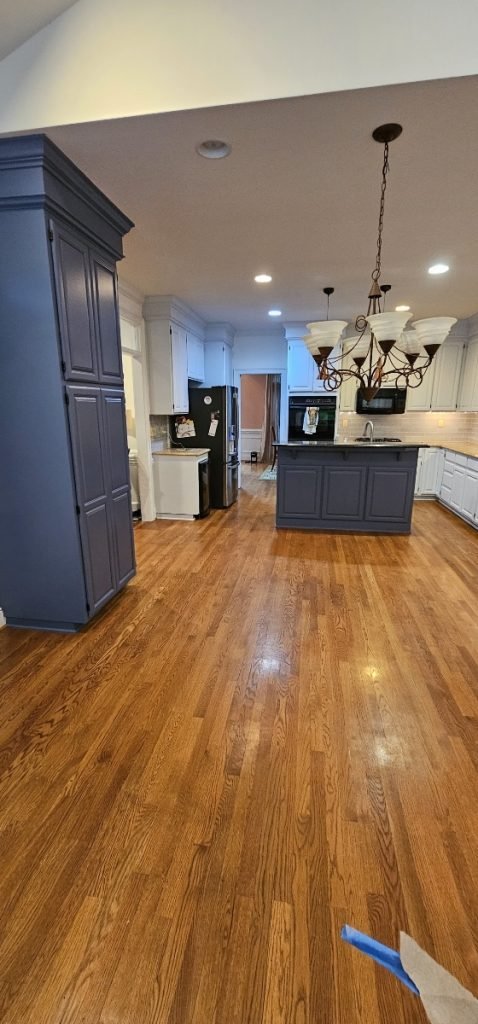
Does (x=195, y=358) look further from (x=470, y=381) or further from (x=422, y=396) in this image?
(x=470, y=381)

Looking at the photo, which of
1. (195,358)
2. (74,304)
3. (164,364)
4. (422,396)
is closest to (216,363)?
(195,358)

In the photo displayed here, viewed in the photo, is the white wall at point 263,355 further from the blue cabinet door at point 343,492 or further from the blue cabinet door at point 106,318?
the blue cabinet door at point 106,318

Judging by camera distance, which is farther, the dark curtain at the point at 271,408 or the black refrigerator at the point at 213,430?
the dark curtain at the point at 271,408

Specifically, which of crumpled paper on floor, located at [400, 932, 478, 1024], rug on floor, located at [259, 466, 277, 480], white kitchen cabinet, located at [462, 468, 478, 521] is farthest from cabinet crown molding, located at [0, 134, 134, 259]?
rug on floor, located at [259, 466, 277, 480]

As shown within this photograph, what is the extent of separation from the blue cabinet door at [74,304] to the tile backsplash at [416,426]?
5011 millimetres

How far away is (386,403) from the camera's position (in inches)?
251

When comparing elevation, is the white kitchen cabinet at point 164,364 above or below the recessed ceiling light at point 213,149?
below

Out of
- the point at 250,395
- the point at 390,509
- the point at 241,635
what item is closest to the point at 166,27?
the point at 241,635

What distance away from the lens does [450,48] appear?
1.61 m

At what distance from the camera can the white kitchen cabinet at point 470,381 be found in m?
5.85

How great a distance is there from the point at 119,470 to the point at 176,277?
2307 millimetres

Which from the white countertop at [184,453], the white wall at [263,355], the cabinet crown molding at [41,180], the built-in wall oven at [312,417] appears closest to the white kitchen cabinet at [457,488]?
the built-in wall oven at [312,417]

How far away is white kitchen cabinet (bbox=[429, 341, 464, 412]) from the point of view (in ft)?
20.4

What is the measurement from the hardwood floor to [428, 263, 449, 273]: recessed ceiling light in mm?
3073
